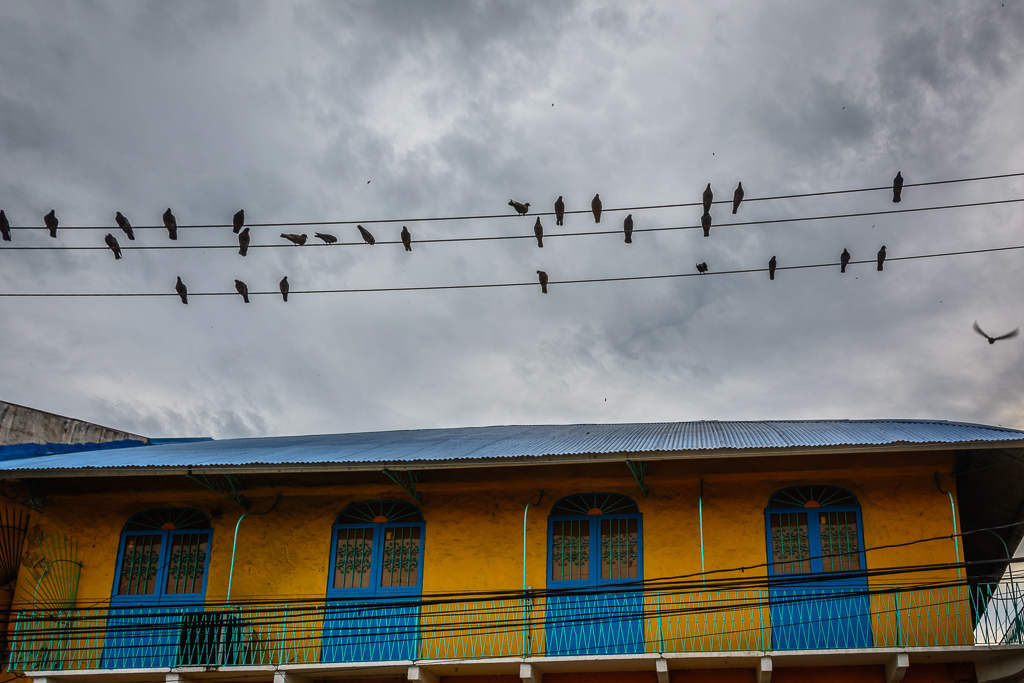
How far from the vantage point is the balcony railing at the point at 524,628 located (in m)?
13.1

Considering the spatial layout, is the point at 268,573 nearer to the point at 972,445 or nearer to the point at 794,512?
the point at 794,512

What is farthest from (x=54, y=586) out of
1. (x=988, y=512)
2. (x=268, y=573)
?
(x=988, y=512)

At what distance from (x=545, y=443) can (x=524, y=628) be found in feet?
10.6

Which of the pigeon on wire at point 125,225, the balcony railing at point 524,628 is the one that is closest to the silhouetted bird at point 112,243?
the pigeon on wire at point 125,225

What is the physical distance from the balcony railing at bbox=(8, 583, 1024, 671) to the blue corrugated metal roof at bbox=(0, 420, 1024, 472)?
2.13m

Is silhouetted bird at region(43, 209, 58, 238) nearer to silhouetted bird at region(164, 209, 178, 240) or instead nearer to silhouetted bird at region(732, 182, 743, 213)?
silhouetted bird at region(164, 209, 178, 240)

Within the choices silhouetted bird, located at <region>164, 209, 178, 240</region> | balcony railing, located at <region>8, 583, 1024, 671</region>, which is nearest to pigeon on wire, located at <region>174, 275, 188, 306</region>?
silhouetted bird, located at <region>164, 209, 178, 240</region>

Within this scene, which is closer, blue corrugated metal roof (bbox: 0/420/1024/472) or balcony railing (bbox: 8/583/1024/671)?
balcony railing (bbox: 8/583/1024/671)

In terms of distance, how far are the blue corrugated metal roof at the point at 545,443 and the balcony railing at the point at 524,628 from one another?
213 centimetres

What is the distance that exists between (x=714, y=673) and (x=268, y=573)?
23.3 feet

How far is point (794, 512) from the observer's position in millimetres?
14297

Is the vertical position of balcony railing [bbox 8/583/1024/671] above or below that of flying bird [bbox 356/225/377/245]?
below

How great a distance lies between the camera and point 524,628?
45.5 ft

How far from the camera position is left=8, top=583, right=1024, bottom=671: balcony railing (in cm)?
1311
